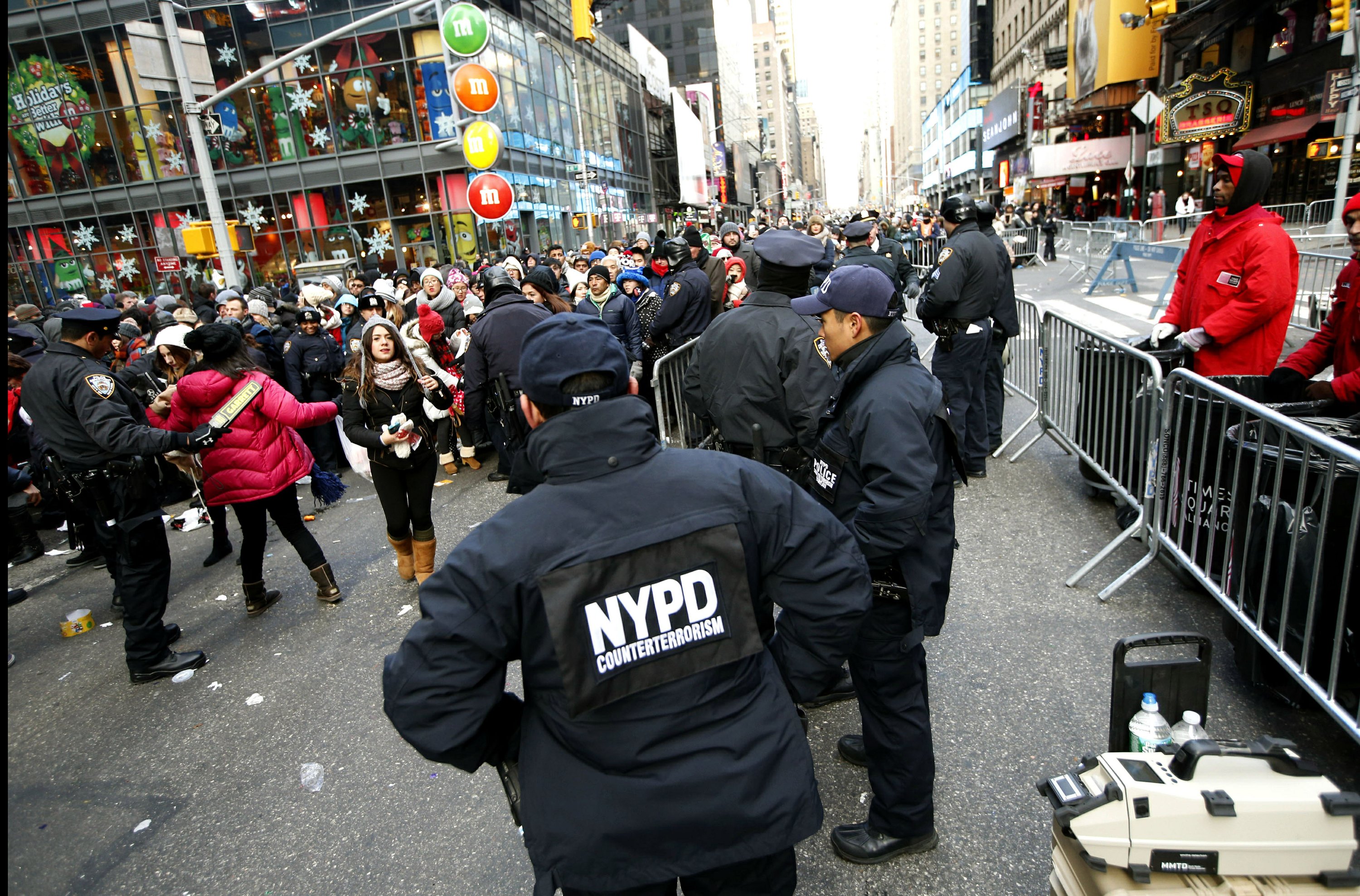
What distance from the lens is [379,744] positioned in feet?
13.1

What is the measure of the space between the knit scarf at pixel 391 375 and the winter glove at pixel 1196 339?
522cm

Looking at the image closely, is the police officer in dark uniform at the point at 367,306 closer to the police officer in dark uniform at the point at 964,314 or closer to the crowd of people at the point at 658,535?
the crowd of people at the point at 658,535

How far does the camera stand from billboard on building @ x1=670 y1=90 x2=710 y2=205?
61.2m

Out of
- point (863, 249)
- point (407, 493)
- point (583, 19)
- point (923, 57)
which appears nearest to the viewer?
point (407, 493)

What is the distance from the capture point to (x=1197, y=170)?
3316 cm

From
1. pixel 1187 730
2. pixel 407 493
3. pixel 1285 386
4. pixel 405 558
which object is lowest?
pixel 405 558

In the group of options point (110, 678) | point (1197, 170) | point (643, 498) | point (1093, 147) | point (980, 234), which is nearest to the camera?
point (643, 498)

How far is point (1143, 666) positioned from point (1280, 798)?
74cm

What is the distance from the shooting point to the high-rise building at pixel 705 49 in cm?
8238

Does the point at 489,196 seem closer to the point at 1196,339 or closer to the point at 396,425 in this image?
the point at 396,425

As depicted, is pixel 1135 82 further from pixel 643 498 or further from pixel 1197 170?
pixel 643 498

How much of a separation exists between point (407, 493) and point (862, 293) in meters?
3.93

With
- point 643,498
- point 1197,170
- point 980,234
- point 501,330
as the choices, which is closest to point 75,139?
point 501,330

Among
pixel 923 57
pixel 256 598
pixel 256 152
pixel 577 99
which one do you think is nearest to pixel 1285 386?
pixel 256 598
